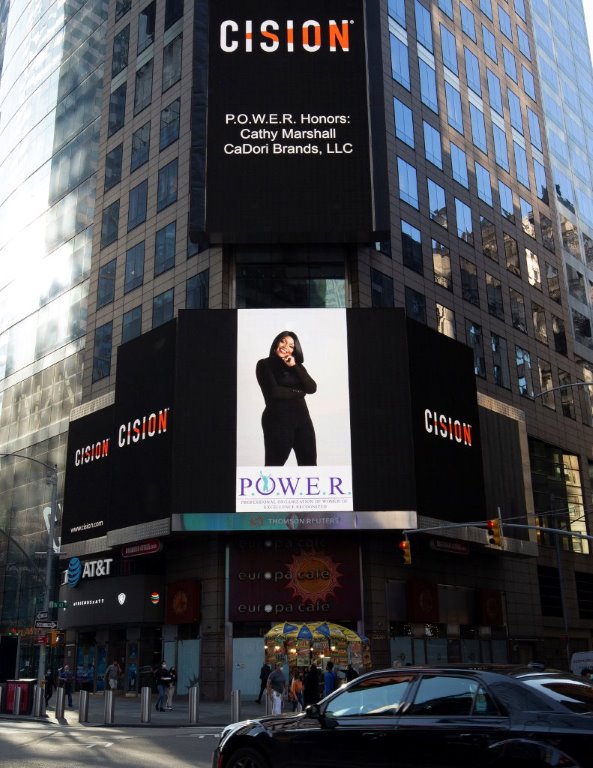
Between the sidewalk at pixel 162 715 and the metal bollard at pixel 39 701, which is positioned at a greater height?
the metal bollard at pixel 39 701

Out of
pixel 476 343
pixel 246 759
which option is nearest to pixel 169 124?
pixel 476 343

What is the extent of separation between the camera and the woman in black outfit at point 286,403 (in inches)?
1548

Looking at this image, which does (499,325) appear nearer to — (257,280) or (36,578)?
(257,280)

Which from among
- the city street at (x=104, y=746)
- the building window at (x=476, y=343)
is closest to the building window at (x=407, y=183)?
the building window at (x=476, y=343)

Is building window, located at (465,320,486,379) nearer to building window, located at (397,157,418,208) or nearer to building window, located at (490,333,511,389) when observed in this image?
building window, located at (490,333,511,389)

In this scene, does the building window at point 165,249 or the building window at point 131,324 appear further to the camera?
the building window at point 131,324

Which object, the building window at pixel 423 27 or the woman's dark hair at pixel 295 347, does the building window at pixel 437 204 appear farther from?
the woman's dark hair at pixel 295 347

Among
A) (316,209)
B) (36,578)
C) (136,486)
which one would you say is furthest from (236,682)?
(36,578)

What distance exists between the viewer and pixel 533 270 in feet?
206

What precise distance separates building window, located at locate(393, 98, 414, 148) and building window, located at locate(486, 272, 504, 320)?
11278 millimetres

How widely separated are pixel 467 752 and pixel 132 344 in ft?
133

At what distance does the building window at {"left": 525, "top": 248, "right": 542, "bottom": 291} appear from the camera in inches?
2447

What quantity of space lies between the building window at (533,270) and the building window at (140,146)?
2895cm

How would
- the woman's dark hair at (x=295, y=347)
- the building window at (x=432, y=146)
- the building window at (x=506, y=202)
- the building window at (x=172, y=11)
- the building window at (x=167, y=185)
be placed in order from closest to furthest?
the woman's dark hair at (x=295, y=347), the building window at (x=167, y=185), the building window at (x=172, y=11), the building window at (x=432, y=146), the building window at (x=506, y=202)
